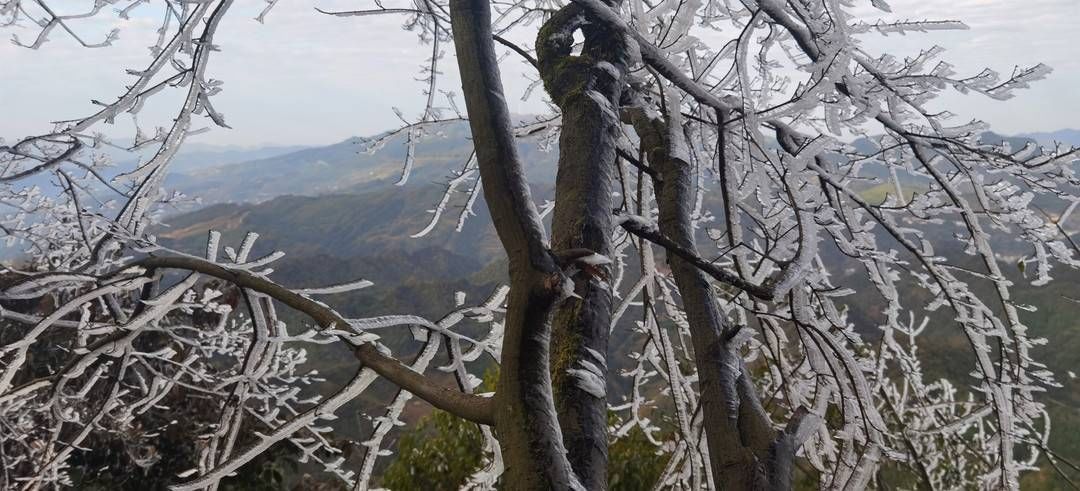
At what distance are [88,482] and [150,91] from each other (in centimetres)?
551

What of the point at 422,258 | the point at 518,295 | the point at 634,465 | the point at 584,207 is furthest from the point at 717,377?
the point at 422,258

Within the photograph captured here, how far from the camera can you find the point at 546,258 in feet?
2.95

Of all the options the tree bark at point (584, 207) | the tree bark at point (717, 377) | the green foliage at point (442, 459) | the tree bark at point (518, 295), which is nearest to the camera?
the tree bark at point (518, 295)

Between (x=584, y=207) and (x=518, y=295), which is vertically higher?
(x=584, y=207)

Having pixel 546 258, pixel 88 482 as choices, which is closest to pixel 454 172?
pixel 546 258

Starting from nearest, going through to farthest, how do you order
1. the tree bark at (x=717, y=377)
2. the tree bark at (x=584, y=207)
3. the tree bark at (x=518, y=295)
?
1. the tree bark at (x=518, y=295)
2. the tree bark at (x=584, y=207)
3. the tree bark at (x=717, y=377)

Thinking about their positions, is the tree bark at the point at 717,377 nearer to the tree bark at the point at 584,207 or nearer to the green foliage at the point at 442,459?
the tree bark at the point at 584,207

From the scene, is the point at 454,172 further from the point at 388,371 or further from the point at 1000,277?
the point at 1000,277

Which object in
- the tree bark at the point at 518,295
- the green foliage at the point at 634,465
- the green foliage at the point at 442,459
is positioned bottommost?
the green foliage at the point at 442,459

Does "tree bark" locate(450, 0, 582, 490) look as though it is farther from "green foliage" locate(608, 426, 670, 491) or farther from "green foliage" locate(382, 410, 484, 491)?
"green foliage" locate(382, 410, 484, 491)

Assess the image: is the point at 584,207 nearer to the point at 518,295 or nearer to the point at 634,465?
the point at 518,295

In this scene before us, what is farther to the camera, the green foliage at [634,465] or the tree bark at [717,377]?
the green foliage at [634,465]

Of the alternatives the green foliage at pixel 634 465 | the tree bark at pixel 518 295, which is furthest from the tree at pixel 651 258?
the green foliage at pixel 634 465

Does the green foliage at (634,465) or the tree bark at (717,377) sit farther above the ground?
the tree bark at (717,377)
